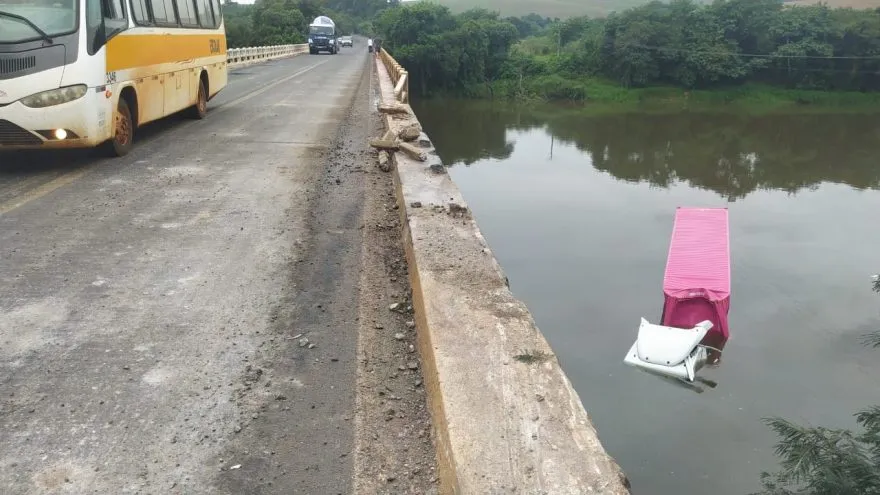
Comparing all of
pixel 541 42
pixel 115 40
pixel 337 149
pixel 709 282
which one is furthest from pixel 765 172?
pixel 541 42

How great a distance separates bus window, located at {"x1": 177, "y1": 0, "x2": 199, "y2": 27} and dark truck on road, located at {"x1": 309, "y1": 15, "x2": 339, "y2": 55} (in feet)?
144

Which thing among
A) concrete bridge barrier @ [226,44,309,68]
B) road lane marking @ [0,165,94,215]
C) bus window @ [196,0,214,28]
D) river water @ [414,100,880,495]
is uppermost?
bus window @ [196,0,214,28]

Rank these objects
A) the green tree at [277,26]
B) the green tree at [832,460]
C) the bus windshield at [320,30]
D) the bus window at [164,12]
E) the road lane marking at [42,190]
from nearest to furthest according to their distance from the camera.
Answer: the green tree at [832,460] < the road lane marking at [42,190] < the bus window at [164,12] < the bus windshield at [320,30] < the green tree at [277,26]

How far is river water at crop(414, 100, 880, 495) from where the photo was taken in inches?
386

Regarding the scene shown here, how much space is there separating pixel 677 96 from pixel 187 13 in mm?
58081

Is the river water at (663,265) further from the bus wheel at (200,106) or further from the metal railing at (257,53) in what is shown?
the metal railing at (257,53)

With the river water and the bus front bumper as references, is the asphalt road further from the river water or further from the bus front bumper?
the river water

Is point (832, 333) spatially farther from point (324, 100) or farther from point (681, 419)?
point (324, 100)

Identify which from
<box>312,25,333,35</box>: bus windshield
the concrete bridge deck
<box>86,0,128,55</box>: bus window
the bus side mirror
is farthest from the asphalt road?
<box>312,25,333,35</box>: bus windshield

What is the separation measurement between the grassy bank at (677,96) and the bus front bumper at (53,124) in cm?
5547

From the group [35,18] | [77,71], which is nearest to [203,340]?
[77,71]

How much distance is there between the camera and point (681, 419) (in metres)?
10.2

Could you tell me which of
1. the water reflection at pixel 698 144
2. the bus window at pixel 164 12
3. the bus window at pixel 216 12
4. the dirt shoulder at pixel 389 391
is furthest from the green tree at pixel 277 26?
the dirt shoulder at pixel 389 391

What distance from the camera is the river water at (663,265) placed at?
9.80 metres
